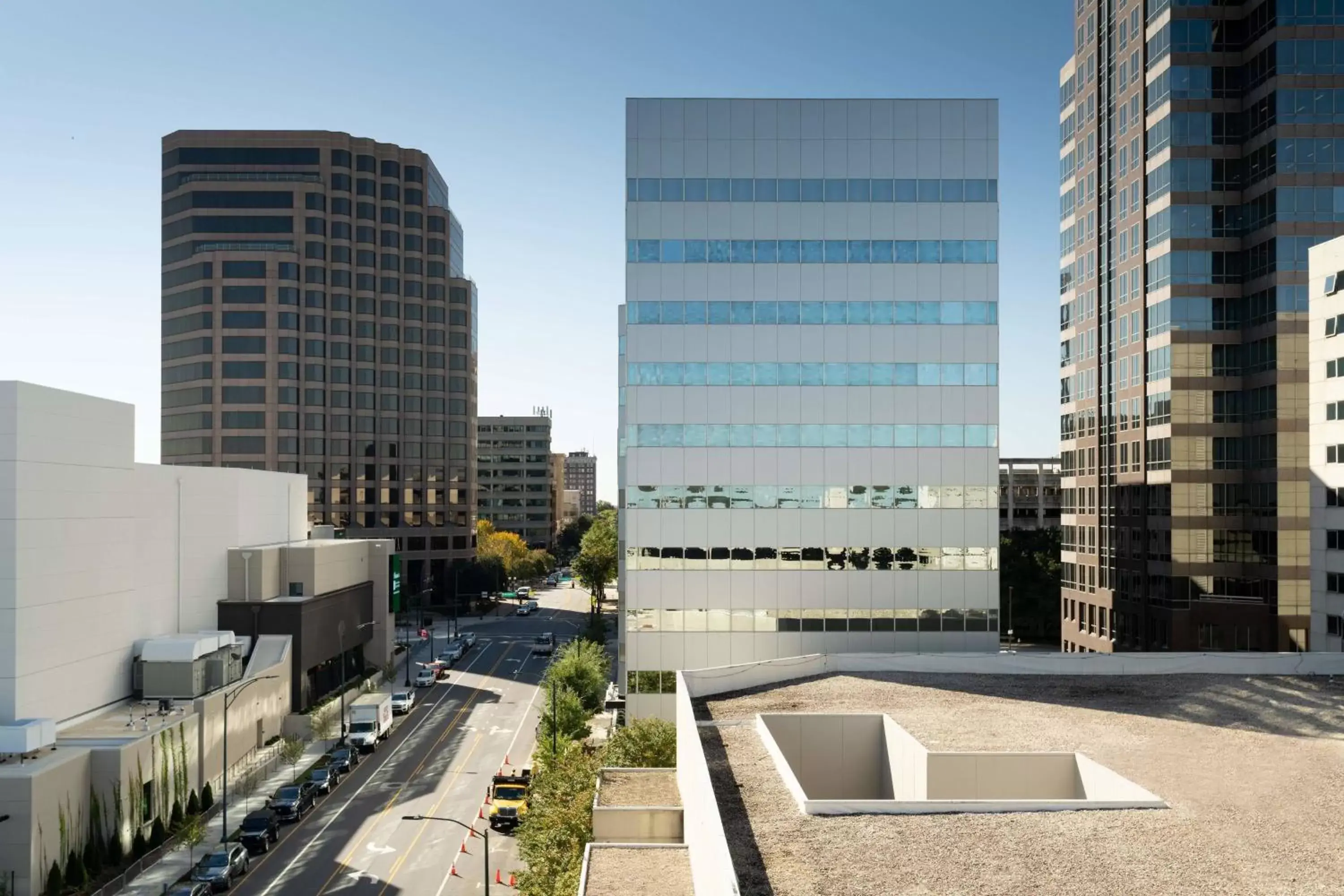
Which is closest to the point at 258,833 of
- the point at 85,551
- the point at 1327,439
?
the point at 85,551

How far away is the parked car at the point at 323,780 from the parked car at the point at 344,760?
1525mm

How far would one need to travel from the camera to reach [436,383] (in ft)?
484

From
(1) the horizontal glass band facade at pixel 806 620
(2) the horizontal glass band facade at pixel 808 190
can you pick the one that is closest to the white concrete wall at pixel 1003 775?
(1) the horizontal glass band facade at pixel 806 620

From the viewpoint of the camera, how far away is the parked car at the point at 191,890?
132 feet

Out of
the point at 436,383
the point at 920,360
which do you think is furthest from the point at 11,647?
the point at 436,383

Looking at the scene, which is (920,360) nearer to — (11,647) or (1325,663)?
(1325,663)

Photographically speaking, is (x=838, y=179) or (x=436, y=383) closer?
(x=838, y=179)

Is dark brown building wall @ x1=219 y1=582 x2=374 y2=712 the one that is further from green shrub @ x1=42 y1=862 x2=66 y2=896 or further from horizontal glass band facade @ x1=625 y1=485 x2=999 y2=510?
horizontal glass band facade @ x1=625 y1=485 x2=999 y2=510

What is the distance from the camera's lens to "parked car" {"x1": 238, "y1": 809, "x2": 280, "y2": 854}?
1882 inches

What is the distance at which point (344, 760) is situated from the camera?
62.3 m

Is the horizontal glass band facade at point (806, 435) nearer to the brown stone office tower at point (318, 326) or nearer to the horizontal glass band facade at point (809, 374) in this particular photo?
the horizontal glass band facade at point (809, 374)

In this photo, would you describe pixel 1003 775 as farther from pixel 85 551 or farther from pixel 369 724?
pixel 369 724

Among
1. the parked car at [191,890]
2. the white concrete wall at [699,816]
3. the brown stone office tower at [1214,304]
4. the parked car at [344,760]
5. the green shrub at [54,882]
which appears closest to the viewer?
the white concrete wall at [699,816]

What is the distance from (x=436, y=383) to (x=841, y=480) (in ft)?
333
